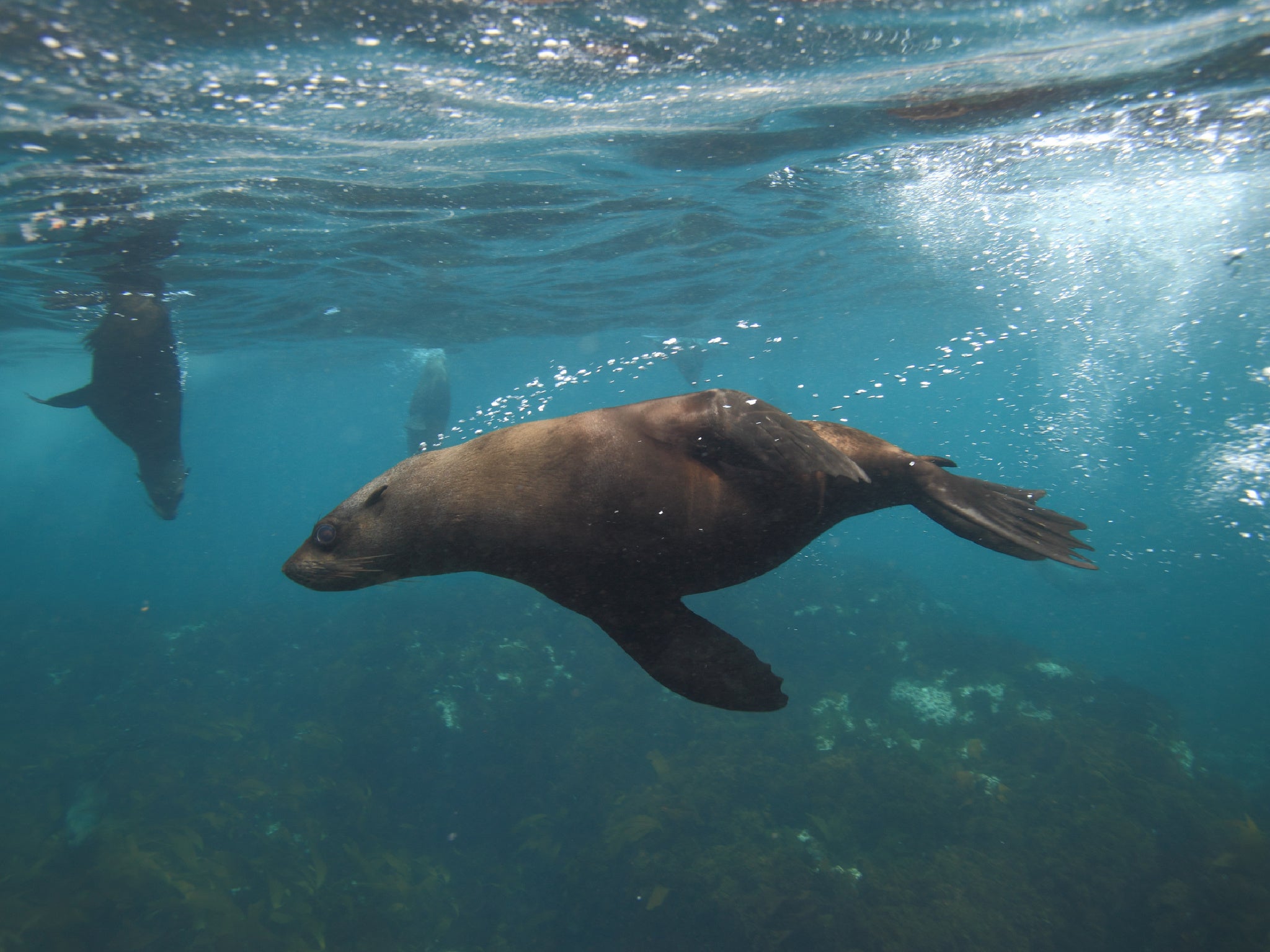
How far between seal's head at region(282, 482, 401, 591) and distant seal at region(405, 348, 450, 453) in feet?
52.5

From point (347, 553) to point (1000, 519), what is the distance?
3513 millimetres

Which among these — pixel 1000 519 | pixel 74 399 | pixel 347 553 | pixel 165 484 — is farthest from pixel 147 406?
pixel 1000 519

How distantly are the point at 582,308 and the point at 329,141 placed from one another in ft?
47.3

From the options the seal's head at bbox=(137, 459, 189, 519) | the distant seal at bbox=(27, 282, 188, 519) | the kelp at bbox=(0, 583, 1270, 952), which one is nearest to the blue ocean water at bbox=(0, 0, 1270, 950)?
the kelp at bbox=(0, 583, 1270, 952)

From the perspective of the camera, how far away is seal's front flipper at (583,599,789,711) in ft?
10.1

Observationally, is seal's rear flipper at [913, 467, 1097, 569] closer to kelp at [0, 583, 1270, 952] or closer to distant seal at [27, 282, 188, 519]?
kelp at [0, 583, 1270, 952]

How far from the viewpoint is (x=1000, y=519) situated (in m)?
3.49

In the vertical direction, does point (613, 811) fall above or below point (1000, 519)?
below

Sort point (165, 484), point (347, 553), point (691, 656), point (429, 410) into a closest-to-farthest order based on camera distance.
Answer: point (347, 553), point (691, 656), point (165, 484), point (429, 410)

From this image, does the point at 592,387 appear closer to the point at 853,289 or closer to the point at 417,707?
the point at 853,289

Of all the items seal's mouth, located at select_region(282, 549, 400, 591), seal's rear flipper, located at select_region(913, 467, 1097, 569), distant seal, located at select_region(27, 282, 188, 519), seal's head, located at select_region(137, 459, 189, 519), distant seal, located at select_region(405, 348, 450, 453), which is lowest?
distant seal, located at select_region(405, 348, 450, 453)

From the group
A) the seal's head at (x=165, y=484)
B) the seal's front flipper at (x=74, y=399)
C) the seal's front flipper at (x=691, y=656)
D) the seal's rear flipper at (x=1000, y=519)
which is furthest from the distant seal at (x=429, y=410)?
the seal's rear flipper at (x=1000, y=519)

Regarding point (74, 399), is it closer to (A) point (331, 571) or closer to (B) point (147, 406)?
(B) point (147, 406)

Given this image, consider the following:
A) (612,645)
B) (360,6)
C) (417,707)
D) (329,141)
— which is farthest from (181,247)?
(612,645)
